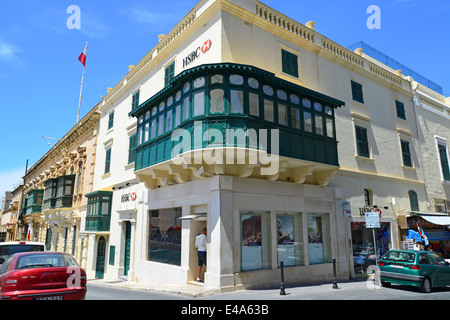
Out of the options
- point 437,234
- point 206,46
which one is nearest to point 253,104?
point 206,46

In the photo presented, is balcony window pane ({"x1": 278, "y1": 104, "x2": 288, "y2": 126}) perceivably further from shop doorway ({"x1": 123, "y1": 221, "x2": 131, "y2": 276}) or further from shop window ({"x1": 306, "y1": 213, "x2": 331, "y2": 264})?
shop doorway ({"x1": 123, "y1": 221, "x2": 131, "y2": 276})

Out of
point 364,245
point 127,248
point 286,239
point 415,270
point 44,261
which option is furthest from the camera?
point 127,248

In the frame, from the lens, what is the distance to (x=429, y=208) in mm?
20234

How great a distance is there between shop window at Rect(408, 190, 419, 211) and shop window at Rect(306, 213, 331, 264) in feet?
27.2

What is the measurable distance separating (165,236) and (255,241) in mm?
4472

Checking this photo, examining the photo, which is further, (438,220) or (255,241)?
(438,220)

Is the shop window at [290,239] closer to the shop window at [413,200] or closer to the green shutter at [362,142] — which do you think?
the green shutter at [362,142]

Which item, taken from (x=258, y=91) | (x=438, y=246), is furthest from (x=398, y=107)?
(x=258, y=91)

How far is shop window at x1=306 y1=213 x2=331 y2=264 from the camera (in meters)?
13.7

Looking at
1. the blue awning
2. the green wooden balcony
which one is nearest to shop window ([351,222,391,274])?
the blue awning

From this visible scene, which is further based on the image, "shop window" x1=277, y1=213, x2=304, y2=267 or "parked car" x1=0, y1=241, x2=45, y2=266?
"shop window" x1=277, y1=213, x2=304, y2=267

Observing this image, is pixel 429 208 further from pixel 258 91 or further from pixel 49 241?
pixel 49 241

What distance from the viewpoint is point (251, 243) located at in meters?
11.7

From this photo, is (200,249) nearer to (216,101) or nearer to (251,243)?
(251,243)
